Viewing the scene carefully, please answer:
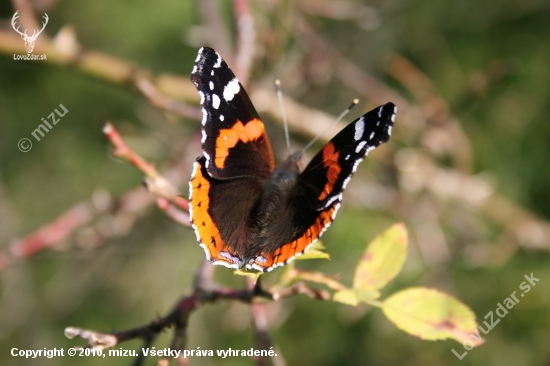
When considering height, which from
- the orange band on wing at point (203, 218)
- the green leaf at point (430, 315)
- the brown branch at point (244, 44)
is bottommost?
the green leaf at point (430, 315)

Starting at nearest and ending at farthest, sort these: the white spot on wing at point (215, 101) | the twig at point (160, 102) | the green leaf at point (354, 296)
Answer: the green leaf at point (354, 296) < the white spot on wing at point (215, 101) < the twig at point (160, 102)

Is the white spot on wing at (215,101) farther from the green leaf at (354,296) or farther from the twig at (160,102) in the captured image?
the green leaf at (354,296)

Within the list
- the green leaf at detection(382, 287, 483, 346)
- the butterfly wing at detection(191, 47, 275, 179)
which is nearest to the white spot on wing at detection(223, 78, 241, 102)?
the butterfly wing at detection(191, 47, 275, 179)

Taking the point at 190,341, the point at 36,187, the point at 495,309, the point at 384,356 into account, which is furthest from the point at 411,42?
the point at 36,187

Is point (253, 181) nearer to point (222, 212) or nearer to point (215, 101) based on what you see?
point (222, 212)

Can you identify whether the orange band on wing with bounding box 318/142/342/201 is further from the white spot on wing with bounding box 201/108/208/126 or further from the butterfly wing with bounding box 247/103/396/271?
the white spot on wing with bounding box 201/108/208/126

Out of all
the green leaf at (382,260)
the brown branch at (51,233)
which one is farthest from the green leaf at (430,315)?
the brown branch at (51,233)

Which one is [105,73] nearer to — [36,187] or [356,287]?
[356,287]
